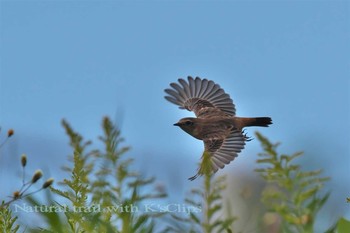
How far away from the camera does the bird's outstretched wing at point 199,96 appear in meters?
10.4

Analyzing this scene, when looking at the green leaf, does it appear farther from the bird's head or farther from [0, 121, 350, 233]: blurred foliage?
the bird's head

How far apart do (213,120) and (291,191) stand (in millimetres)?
7386

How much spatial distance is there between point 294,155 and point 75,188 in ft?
2.29

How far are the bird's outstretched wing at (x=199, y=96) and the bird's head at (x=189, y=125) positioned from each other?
628 mm

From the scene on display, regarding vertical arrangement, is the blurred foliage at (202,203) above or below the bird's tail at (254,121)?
below

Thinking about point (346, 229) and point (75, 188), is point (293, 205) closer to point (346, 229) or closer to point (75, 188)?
point (346, 229)

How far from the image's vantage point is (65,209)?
64.5 inches

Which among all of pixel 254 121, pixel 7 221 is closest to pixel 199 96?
pixel 254 121

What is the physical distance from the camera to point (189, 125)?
A: 8.45 meters

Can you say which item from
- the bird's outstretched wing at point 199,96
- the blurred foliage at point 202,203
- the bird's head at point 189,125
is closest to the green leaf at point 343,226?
the blurred foliage at point 202,203

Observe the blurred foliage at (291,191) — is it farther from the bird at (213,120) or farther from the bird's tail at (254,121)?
the bird's tail at (254,121)

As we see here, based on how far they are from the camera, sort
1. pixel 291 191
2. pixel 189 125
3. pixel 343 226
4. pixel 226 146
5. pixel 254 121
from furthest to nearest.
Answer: pixel 254 121 < pixel 189 125 < pixel 226 146 < pixel 343 226 < pixel 291 191

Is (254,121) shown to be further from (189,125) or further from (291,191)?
(291,191)

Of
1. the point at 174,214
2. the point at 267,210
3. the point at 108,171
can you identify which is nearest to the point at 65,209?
the point at 108,171
